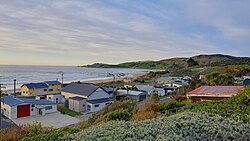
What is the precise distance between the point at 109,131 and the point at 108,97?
3243 cm

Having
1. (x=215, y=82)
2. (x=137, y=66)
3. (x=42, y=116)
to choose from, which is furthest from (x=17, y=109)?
(x=137, y=66)

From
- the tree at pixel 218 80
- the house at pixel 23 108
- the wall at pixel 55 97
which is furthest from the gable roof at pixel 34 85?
the tree at pixel 218 80

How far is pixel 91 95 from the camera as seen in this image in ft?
112

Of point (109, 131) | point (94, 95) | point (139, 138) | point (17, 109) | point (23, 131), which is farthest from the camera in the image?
point (94, 95)

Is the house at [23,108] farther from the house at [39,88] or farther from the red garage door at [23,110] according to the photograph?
the house at [39,88]

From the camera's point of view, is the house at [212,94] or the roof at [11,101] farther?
the roof at [11,101]

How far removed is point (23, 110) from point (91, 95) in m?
9.29

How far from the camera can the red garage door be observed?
91.1 feet

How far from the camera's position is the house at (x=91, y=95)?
106 ft

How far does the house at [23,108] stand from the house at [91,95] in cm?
439

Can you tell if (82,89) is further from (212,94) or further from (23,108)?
(212,94)

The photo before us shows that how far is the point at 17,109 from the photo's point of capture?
1085 inches

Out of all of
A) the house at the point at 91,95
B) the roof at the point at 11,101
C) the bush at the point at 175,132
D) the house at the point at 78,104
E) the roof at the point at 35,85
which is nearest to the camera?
the bush at the point at 175,132

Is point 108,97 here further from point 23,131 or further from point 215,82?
point 23,131
